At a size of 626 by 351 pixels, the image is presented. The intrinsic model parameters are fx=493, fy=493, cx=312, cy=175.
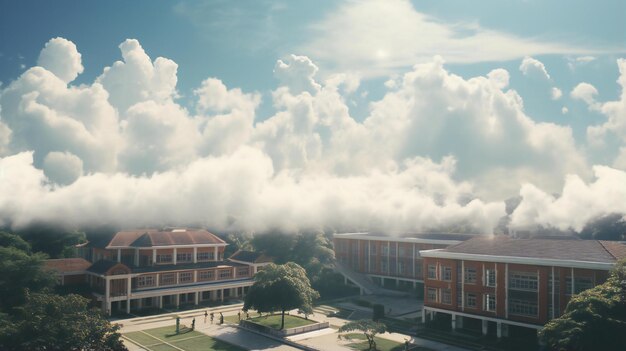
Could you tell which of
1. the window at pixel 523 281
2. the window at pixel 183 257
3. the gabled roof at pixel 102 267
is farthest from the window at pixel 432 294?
the gabled roof at pixel 102 267

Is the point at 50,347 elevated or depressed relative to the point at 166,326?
elevated

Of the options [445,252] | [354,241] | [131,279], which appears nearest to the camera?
[445,252]

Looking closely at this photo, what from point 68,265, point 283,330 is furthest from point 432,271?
point 68,265

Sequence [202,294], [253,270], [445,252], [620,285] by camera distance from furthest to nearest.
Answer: [253,270] < [202,294] < [445,252] < [620,285]

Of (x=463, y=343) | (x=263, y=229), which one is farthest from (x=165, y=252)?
(x=463, y=343)

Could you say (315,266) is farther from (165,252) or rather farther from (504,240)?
(504,240)

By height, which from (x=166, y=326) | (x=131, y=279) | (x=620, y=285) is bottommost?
(x=166, y=326)

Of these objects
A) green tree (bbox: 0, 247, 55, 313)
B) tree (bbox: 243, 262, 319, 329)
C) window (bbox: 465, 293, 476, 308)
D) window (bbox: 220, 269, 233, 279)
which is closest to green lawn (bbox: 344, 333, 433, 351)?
tree (bbox: 243, 262, 319, 329)
